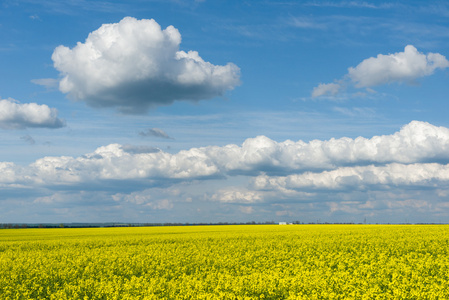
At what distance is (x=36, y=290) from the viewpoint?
19.2 metres

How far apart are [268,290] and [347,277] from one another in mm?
4343

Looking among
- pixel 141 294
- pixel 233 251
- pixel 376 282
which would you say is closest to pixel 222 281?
pixel 141 294

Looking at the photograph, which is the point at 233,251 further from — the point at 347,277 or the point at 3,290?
the point at 3,290

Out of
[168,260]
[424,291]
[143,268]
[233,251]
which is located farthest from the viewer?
[233,251]

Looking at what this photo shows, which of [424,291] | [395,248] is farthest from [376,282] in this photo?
[395,248]

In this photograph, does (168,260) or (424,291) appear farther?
(168,260)

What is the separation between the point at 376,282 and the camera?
17.9m

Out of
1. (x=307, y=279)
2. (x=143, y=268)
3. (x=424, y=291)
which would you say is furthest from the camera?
(x=143, y=268)

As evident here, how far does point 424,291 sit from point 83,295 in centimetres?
1437

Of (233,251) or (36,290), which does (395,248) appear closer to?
(233,251)

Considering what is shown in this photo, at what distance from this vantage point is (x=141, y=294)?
1582 cm

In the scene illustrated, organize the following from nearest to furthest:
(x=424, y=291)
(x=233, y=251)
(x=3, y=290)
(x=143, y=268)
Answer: (x=424, y=291) → (x=3, y=290) → (x=143, y=268) → (x=233, y=251)

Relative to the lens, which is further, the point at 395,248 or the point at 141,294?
the point at 395,248

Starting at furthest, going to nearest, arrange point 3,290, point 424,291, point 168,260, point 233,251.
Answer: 1. point 233,251
2. point 168,260
3. point 3,290
4. point 424,291
